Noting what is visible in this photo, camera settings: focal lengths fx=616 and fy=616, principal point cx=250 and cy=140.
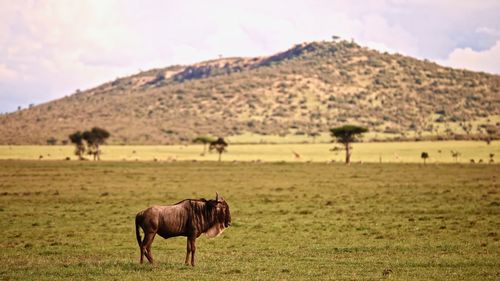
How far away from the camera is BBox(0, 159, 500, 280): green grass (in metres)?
16.8

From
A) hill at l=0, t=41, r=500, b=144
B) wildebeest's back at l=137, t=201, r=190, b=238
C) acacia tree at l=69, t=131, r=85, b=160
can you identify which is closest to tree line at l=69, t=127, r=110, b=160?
acacia tree at l=69, t=131, r=85, b=160

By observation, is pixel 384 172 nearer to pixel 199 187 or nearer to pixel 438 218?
pixel 199 187

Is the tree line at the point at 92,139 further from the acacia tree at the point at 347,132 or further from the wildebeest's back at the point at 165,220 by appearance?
the wildebeest's back at the point at 165,220

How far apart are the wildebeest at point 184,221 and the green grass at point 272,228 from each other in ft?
2.55

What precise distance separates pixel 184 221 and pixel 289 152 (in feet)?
299

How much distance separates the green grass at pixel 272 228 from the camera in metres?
16.8

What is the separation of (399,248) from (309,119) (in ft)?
435

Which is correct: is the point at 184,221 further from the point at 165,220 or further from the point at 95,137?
the point at 95,137

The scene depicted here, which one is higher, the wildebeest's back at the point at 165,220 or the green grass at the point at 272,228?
the wildebeest's back at the point at 165,220

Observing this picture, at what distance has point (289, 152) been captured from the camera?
353 feet

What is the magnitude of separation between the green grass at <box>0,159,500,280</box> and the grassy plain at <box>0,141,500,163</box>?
116ft

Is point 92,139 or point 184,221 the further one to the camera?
point 92,139

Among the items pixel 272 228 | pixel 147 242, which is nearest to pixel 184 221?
pixel 147 242

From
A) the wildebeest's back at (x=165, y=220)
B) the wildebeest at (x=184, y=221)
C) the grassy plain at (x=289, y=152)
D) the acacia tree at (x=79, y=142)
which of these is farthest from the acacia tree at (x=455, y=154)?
the wildebeest's back at (x=165, y=220)
